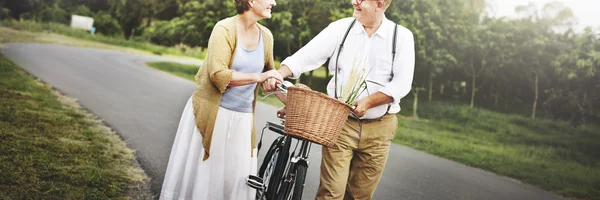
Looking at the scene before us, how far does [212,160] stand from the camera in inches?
108

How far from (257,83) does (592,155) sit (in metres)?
5.47

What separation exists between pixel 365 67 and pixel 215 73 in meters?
0.58

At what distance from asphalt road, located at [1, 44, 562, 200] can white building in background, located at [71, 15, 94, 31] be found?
10.4 inches

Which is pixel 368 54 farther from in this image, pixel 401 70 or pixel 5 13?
pixel 5 13

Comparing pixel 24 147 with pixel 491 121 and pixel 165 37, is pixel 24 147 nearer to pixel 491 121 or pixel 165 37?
pixel 165 37

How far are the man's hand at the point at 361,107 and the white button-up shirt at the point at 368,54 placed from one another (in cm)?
→ 12

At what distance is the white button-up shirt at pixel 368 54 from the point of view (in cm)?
262

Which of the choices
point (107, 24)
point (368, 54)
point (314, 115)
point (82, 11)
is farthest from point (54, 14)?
point (314, 115)

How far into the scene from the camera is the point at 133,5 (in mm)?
7047

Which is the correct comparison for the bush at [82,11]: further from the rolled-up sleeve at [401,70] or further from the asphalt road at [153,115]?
the rolled-up sleeve at [401,70]

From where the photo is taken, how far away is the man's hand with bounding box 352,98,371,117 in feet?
8.14

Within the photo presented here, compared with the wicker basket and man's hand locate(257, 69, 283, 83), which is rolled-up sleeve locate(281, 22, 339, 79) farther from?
the wicker basket

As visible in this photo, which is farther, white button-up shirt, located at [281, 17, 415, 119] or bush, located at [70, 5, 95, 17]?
bush, located at [70, 5, 95, 17]

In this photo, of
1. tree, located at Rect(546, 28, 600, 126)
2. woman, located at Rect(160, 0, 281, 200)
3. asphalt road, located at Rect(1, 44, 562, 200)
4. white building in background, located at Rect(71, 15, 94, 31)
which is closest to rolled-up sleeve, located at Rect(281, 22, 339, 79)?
woman, located at Rect(160, 0, 281, 200)
